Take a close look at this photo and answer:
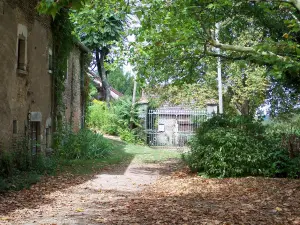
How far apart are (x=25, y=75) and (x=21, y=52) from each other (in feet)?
2.51

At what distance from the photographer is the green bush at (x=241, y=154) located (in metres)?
11.7

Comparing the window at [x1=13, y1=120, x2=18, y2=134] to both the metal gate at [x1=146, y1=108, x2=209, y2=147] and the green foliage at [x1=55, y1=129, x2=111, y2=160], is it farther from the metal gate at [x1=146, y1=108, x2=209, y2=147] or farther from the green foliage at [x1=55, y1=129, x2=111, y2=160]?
the metal gate at [x1=146, y1=108, x2=209, y2=147]

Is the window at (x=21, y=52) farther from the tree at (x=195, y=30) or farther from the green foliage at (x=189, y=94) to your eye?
the green foliage at (x=189, y=94)

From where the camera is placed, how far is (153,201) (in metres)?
8.56

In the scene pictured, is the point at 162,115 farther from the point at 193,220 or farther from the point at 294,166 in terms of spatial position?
the point at 193,220

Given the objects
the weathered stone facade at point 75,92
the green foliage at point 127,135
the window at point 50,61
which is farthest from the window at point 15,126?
the green foliage at point 127,135

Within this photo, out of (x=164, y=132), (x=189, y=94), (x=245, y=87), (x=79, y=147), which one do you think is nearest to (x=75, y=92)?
(x=79, y=147)

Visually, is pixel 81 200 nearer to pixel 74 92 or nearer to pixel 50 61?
pixel 50 61

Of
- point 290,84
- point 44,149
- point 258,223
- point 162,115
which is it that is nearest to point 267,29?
point 290,84

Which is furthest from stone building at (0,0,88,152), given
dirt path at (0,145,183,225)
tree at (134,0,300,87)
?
tree at (134,0,300,87)

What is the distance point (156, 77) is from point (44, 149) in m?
5.74

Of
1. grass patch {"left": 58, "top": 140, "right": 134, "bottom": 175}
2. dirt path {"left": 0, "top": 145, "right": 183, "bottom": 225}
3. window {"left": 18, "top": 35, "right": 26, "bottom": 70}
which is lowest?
dirt path {"left": 0, "top": 145, "right": 183, "bottom": 225}

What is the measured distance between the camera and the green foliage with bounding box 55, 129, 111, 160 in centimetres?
1655

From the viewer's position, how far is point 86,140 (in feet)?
59.3
